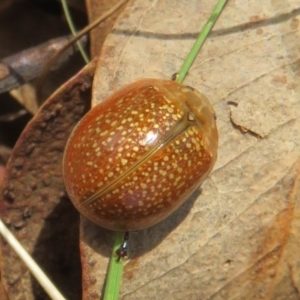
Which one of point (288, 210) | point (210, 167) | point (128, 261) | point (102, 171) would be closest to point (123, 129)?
point (102, 171)

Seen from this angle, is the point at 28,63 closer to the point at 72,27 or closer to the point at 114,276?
the point at 72,27

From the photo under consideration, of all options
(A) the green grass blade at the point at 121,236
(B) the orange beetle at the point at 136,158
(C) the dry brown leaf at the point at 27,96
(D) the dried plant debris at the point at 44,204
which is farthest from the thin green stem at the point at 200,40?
(C) the dry brown leaf at the point at 27,96

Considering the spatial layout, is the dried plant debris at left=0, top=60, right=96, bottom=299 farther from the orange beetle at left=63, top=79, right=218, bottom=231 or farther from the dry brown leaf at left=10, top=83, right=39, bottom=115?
the dry brown leaf at left=10, top=83, right=39, bottom=115

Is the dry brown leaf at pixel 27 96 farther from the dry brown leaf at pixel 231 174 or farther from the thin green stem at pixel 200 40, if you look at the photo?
the thin green stem at pixel 200 40

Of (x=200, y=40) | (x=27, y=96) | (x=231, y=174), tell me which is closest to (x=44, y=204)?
(x=27, y=96)

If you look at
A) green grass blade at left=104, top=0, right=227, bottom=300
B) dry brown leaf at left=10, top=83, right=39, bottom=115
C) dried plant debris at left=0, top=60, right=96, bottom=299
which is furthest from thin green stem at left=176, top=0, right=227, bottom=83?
dry brown leaf at left=10, top=83, right=39, bottom=115
